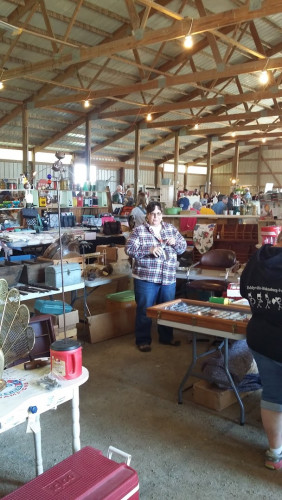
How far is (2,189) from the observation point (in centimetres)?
911

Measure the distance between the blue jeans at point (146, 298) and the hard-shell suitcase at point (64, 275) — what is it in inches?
21.9

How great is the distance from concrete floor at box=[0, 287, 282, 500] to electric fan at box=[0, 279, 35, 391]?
818mm

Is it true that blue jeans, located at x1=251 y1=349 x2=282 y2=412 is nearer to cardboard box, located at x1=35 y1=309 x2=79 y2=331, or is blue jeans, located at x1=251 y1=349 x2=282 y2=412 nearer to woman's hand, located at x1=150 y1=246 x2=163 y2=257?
woman's hand, located at x1=150 y1=246 x2=163 y2=257

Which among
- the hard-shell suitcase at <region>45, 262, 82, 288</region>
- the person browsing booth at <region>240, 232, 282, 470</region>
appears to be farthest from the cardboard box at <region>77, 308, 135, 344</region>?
the person browsing booth at <region>240, 232, 282, 470</region>

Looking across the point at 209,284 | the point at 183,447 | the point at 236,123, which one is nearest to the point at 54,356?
the point at 183,447

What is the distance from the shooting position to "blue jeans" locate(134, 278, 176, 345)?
159 inches

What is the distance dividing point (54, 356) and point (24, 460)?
0.93 meters

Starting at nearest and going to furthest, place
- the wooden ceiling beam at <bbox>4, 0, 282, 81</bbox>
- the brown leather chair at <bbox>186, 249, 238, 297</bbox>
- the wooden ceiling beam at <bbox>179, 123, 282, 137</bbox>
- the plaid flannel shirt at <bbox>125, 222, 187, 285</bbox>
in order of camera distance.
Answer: the plaid flannel shirt at <bbox>125, 222, 187, 285</bbox>, the brown leather chair at <bbox>186, 249, 238, 297</bbox>, the wooden ceiling beam at <bbox>4, 0, 282, 81</bbox>, the wooden ceiling beam at <bbox>179, 123, 282, 137</bbox>

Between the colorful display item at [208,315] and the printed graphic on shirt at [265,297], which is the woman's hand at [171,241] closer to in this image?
the colorful display item at [208,315]

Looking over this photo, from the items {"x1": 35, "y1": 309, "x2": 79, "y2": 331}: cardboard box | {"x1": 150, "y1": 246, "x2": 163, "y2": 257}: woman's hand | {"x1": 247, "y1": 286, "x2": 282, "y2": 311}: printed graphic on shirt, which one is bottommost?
{"x1": 35, "y1": 309, "x2": 79, "y2": 331}: cardboard box

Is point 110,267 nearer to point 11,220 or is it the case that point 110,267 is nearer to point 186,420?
point 186,420

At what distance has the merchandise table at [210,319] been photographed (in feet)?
8.81

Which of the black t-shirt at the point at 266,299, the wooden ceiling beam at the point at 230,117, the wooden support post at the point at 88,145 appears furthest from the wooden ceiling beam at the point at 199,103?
the black t-shirt at the point at 266,299

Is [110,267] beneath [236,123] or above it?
beneath
